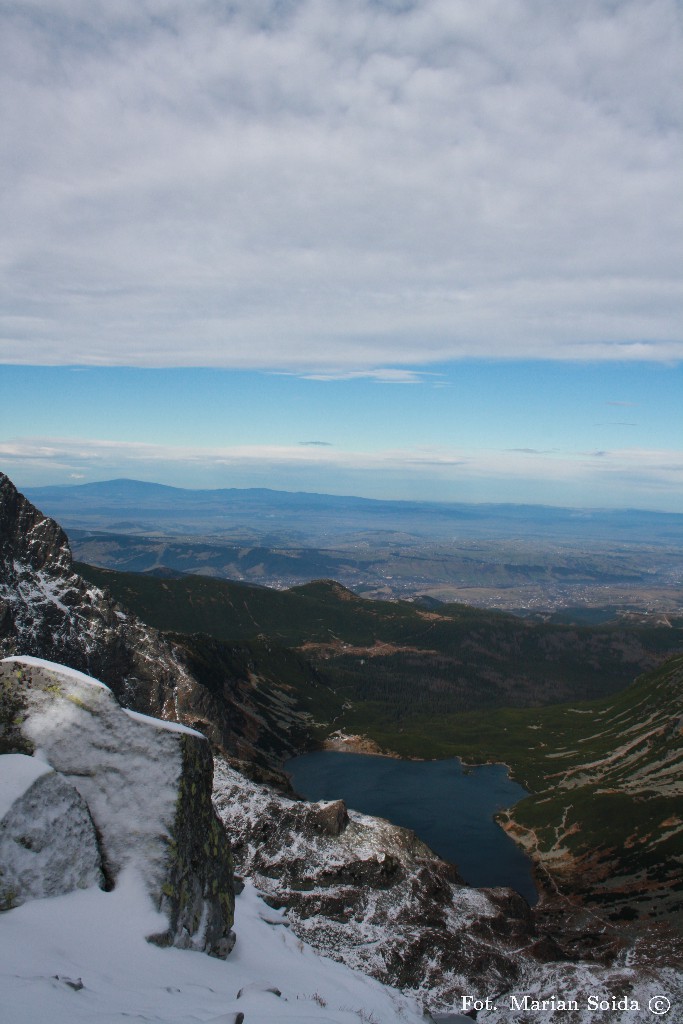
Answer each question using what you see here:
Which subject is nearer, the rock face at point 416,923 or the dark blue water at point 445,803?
the rock face at point 416,923

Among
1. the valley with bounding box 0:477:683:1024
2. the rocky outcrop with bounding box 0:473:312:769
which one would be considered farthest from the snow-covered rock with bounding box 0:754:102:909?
the rocky outcrop with bounding box 0:473:312:769

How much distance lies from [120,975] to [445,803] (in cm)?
17126

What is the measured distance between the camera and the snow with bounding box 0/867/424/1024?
18.0m

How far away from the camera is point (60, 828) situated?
25625 mm

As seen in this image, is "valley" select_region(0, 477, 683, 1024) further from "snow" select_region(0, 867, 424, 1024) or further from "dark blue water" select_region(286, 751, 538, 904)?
"snow" select_region(0, 867, 424, 1024)

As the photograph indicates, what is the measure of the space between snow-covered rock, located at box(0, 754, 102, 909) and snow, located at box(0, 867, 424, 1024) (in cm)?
A: 68

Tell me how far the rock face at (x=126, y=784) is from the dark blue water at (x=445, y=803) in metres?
117

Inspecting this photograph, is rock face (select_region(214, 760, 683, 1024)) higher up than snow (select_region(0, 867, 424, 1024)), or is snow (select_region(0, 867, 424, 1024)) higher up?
snow (select_region(0, 867, 424, 1024))

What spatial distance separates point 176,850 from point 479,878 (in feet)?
407

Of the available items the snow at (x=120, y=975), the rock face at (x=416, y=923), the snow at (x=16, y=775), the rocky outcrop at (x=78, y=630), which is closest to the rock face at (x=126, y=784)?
the snow at (x=16, y=775)

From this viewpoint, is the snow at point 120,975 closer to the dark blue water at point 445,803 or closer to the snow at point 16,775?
the snow at point 16,775

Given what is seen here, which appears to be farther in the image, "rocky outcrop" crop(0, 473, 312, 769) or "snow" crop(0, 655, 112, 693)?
"rocky outcrop" crop(0, 473, 312, 769)

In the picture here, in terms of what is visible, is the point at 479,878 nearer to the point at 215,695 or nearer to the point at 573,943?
the point at 573,943

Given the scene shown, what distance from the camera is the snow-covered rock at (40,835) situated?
23438 mm
